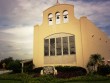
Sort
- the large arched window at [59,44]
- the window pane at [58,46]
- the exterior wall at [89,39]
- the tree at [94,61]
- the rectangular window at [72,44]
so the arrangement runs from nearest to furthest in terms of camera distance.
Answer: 1. the tree at [94,61]
2. the exterior wall at [89,39]
3. the rectangular window at [72,44]
4. the large arched window at [59,44]
5. the window pane at [58,46]

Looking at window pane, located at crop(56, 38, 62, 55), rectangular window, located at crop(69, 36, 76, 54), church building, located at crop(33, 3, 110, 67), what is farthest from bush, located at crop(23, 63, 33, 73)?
rectangular window, located at crop(69, 36, 76, 54)

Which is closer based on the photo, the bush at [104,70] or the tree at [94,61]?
the bush at [104,70]

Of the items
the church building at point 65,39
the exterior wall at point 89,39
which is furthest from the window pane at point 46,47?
the exterior wall at point 89,39

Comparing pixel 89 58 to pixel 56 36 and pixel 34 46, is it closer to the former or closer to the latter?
pixel 56 36

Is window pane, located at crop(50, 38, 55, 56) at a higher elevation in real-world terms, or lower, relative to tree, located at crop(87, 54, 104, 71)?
higher

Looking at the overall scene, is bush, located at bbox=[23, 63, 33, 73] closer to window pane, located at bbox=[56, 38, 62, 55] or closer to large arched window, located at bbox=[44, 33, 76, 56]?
large arched window, located at bbox=[44, 33, 76, 56]

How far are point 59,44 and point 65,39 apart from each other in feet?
A: 4.30

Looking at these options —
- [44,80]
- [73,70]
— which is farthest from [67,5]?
[44,80]

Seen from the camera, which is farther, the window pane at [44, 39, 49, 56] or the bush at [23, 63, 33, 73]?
the window pane at [44, 39, 49, 56]

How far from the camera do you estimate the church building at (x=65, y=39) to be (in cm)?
3052

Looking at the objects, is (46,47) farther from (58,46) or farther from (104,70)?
(104,70)

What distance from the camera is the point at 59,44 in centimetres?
3241

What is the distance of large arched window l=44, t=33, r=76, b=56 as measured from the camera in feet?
103

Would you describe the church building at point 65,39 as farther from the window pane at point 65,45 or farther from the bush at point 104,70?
the bush at point 104,70
